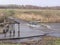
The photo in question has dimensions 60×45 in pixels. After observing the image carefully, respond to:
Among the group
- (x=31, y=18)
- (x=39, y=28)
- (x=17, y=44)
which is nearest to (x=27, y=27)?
(x=39, y=28)

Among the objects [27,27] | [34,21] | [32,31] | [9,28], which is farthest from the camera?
[34,21]

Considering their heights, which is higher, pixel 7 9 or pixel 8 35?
pixel 7 9

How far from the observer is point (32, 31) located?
9914mm

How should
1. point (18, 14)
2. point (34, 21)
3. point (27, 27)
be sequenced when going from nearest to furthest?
point (27, 27)
point (34, 21)
point (18, 14)

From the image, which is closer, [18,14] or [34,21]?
[34,21]

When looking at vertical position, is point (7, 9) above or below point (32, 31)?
above

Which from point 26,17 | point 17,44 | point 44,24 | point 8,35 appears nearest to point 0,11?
point 26,17

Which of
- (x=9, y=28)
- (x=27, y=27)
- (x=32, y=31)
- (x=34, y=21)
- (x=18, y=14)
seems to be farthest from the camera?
(x=18, y=14)

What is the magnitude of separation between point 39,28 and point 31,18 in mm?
1757

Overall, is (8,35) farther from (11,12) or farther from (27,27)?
(11,12)

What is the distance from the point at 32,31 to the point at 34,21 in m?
1.58

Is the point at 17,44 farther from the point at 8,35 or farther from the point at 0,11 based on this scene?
the point at 0,11

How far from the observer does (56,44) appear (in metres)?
6.87

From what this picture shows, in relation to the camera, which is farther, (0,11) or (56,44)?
(0,11)
